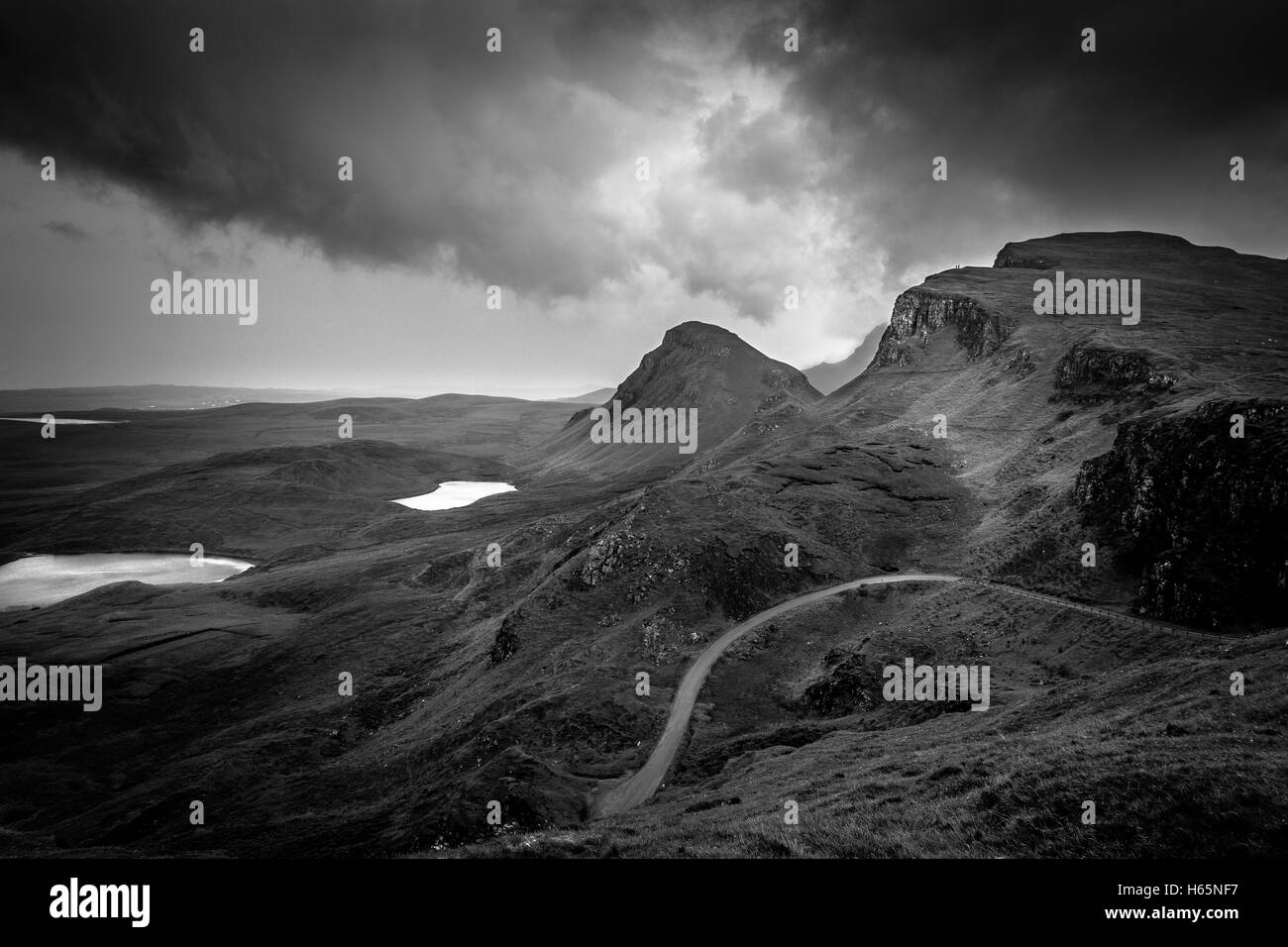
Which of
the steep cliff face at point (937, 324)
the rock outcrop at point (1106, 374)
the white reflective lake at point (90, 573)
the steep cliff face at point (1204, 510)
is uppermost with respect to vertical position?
the steep cliff face at point (937, 324)

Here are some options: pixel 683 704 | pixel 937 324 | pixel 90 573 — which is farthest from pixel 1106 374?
pixel 90 573

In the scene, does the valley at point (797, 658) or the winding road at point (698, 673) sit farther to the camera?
the winding road at point (698, 673)

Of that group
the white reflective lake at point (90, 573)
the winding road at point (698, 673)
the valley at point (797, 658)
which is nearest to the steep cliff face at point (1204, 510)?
the valley at point (797, 658)

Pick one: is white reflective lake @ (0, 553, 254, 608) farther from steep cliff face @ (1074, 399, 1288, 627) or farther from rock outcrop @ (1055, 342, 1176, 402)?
rock outcrop @ (1055, 342, 1176, 402)

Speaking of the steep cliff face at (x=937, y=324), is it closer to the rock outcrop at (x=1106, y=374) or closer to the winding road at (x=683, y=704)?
the rock outcrop at (x=1106, y=374)

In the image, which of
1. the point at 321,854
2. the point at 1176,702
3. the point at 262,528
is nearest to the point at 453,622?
the point at 321,854

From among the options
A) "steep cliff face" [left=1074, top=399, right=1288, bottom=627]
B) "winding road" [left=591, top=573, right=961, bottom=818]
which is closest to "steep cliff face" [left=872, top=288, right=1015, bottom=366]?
"steep cliff face" [left=1074, top=399, right=1288, bottom=627]

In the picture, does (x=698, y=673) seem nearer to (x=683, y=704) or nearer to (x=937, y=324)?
(x=683, y=704)

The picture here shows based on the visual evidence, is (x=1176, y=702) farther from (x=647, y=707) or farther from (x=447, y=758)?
(x=447, y=758)
